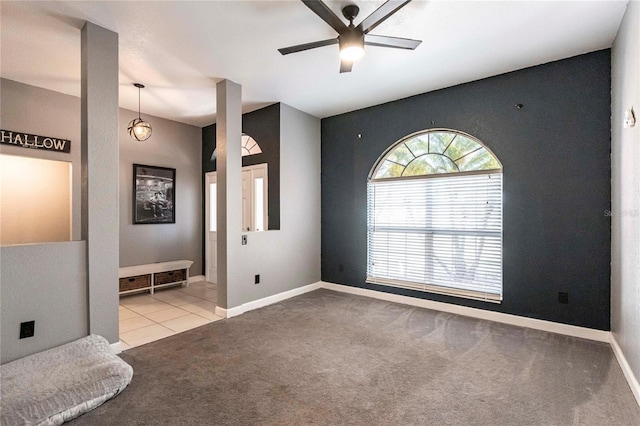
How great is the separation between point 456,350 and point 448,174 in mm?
2187

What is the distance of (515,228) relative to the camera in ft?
11.8

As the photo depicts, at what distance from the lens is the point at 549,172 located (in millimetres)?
3404

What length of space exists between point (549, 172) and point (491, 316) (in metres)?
1.81

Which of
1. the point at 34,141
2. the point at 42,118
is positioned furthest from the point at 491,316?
the point at 42,118

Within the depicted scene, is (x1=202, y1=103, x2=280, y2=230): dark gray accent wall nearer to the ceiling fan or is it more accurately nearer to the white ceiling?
the white ceiling

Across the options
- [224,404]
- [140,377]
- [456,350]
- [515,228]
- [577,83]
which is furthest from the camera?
[515,228]

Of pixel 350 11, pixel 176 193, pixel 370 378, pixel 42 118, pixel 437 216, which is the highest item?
pixel 350 11

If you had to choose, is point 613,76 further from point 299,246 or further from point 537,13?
point 299,246

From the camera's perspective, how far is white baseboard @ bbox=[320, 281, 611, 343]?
3176mm

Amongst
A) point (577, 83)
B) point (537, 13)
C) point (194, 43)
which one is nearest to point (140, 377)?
point (194, 43)

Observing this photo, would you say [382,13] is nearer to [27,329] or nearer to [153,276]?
[27,329]

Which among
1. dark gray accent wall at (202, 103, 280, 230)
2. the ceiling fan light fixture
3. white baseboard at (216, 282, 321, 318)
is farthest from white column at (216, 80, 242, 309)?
the ceiling fan light fixture

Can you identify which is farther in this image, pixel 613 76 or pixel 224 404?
pixel 613 76

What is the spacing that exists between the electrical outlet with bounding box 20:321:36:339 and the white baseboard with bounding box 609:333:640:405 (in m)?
4.48
